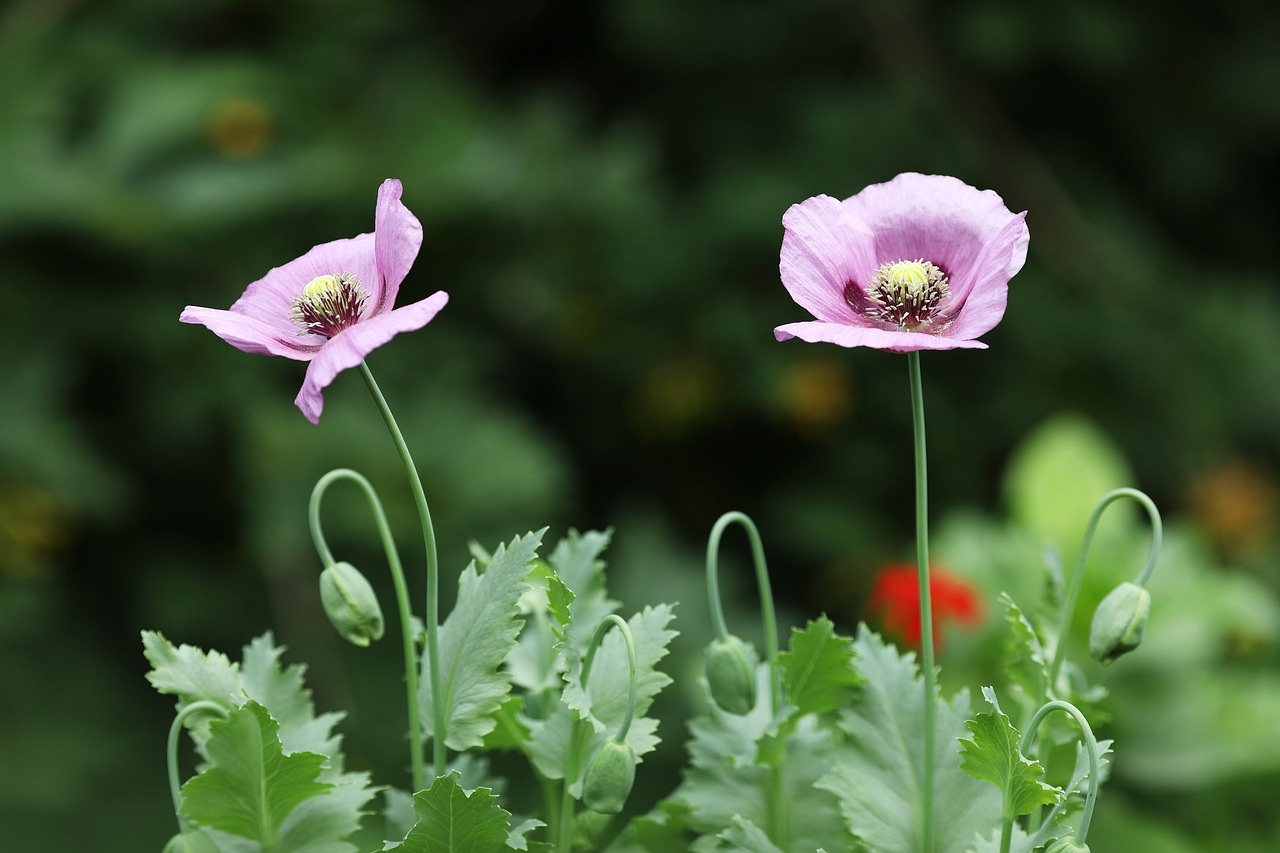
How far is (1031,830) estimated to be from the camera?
0.65 m

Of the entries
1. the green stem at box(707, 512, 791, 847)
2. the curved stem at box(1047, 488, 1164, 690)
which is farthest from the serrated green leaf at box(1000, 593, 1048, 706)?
the green stem at box(707, 512, 791, 847)

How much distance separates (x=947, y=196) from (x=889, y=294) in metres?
0.06

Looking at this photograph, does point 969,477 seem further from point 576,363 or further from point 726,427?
point 576,363

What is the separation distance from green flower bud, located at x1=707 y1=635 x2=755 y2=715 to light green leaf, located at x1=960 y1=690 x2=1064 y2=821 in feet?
0.38

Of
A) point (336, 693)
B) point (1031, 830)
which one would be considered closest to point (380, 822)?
point (336, 693)

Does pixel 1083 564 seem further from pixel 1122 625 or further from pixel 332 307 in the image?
Answer: pixel 332 307

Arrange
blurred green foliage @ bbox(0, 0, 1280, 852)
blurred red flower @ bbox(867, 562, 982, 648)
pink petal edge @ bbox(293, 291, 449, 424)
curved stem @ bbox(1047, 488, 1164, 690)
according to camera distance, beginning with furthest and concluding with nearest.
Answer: blurred green foliage @ bbox(0, 0, 1280, 852) → blurred red flower @ bbox(867, 562, 982, 648) → curved stem @ bbox(1047, 488, 1164, 690) → pink petal edge @ bbox(293, 291, 449, 424)

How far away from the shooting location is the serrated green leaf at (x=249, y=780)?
0.58m

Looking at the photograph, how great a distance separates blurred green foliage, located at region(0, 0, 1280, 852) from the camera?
1877mm

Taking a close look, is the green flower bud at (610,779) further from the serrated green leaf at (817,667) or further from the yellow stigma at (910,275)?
the yellow stigma at (910,275)

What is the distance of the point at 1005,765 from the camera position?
0.59m

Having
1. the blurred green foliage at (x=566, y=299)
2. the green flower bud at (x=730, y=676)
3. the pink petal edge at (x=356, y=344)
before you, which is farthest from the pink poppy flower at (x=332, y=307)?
the blurred green foliage at (x=566, y=299)

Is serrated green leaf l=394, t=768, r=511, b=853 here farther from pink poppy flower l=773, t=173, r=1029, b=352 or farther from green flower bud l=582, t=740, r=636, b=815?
pink poppy flower l=773, t=173, r=1029, b=352

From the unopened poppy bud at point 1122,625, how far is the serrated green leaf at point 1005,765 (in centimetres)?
7
